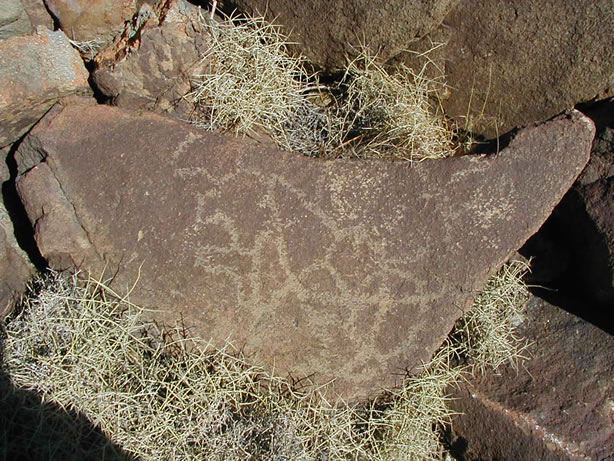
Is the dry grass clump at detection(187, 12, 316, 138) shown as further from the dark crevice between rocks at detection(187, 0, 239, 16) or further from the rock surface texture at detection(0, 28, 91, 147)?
the rock surface texture at detection(0, 28, 91, 147)

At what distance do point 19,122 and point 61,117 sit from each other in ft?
0.65

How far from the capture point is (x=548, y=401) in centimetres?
211

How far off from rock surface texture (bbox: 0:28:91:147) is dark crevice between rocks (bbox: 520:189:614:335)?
1.86 metres

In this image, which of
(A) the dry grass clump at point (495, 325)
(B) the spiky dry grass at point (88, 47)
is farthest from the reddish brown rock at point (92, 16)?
(A) the dry grass clump at point (495, 325)

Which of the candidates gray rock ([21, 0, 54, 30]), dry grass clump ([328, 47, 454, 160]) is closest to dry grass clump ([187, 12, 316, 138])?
dry grass clump ([328, 47, 454, 160])

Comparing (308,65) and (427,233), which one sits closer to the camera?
(427,233)

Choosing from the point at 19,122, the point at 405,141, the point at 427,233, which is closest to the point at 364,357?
the point at 427,233

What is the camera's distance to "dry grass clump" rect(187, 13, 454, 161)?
2328 millimetres

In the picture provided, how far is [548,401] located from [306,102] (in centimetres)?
148

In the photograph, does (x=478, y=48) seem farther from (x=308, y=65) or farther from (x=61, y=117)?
(x=61, y=117)

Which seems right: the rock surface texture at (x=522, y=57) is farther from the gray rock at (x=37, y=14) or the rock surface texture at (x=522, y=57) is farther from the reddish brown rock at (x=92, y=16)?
the gray rock at (x=37, y=14)

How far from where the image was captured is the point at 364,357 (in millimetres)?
2080

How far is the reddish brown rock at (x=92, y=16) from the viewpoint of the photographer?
7.48ft

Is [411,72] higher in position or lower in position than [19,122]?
higher
